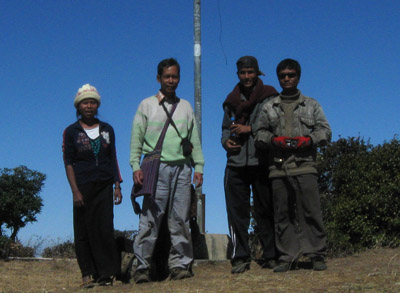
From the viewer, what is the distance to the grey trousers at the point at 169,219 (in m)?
6.38

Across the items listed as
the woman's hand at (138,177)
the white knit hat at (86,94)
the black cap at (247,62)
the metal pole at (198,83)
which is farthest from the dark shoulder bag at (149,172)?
the metal pole at (198,83)

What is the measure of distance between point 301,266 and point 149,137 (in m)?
2.20

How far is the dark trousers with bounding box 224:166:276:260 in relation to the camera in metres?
6.56

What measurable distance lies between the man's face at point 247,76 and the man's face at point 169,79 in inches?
27.3

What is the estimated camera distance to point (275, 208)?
639cm

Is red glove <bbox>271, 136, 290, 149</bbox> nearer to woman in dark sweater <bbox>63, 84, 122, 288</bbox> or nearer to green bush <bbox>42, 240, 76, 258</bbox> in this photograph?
woman in dark sweater <bbox>63, 84, 122, 288</bbox>

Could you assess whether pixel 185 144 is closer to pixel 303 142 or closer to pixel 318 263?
pixel 303 142

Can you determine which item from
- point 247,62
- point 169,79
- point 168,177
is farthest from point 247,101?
point 168,177

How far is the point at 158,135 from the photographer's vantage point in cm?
648

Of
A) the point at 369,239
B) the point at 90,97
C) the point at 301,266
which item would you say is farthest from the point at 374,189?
the point at 90,97

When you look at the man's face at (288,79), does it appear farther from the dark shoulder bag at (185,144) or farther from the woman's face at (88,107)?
the woman's face at (88,107)

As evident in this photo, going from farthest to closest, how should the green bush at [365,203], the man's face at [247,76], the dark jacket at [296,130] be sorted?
1. the green bush at [365,203]
2. the man's face at [247,76]
3. the dark jacket at [296,130]

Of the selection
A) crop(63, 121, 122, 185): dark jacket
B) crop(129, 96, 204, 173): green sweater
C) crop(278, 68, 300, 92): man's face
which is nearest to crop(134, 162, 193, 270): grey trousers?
crop(129, 96, 204, 173): green sweater

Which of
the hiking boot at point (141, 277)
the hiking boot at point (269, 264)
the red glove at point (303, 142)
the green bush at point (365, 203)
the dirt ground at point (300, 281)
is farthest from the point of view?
the green bush at point (365, 203)
